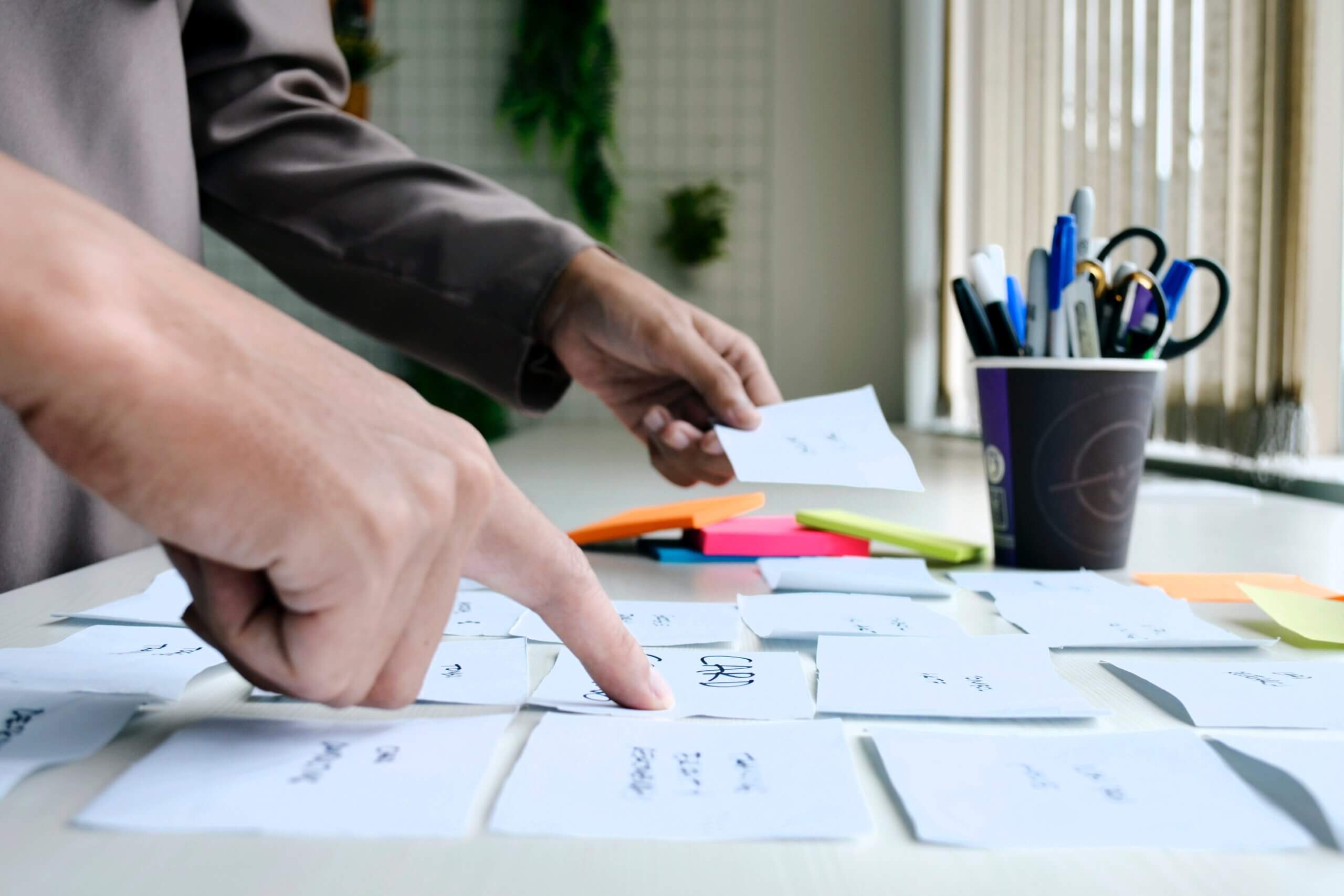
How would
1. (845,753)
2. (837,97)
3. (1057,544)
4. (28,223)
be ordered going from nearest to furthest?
(28,223) → (845,753) → (1057,544) → (837,97)

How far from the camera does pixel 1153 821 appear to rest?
0.28 meters

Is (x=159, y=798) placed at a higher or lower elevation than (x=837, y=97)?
lower

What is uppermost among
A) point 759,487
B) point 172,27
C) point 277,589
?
point 172,27

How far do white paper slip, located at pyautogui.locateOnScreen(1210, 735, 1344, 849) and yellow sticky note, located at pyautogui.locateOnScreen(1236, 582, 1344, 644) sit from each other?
0.17 metres

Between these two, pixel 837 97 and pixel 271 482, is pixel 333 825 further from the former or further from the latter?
pixel 837 97

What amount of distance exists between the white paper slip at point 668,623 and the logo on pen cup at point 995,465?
237 millimetres

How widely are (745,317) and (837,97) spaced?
722mm

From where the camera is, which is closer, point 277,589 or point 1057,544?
point 277,589

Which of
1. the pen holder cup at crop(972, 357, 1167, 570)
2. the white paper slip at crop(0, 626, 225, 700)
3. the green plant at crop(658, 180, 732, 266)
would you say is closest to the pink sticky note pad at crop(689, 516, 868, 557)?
the pen holder cup at crop(972, 357, 1167, 570)

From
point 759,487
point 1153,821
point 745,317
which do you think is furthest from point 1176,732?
point 745,317

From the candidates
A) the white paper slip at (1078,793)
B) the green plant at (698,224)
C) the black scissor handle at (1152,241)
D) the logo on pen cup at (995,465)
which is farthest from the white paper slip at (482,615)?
the green plant at (698,224)

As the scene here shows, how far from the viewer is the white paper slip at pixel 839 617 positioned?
1.65 ft

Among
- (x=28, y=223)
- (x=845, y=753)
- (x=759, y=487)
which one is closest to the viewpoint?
(x=28, y=223)

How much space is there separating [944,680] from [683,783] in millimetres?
151
